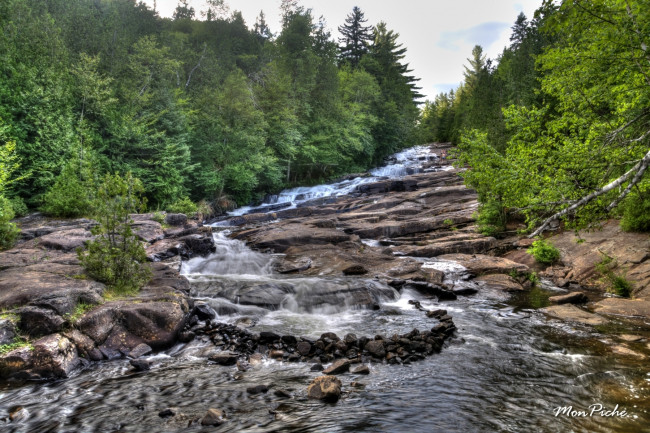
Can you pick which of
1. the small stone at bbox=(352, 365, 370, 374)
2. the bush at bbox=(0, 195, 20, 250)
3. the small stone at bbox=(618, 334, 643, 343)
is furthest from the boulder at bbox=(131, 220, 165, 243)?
the small stone at bbox=(618, 334, 643, 343)

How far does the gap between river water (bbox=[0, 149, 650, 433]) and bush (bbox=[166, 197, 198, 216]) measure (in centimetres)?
1813

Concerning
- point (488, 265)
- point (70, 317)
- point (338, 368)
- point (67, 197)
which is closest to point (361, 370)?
point (338, 368)

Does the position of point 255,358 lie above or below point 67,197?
below

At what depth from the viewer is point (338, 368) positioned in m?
6.27

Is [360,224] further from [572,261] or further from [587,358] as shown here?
[587,358]

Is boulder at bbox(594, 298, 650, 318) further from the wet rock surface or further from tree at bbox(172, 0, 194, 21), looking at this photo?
tree at bbox(172, 0, 194, 21)

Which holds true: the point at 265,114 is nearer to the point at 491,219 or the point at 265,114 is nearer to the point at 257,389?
the point at 491,219

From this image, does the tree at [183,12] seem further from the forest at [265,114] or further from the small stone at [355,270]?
the small stone at [355,270]

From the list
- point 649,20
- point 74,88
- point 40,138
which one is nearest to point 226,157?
point 74,88

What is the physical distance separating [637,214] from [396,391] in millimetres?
12666

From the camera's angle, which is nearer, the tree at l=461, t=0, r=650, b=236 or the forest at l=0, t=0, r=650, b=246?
the tree at l=461, t=0, r=650, b=236

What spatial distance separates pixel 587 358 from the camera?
22.0 feet

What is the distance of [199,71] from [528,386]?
4014 centimetres

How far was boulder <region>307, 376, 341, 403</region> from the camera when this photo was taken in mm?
5250
